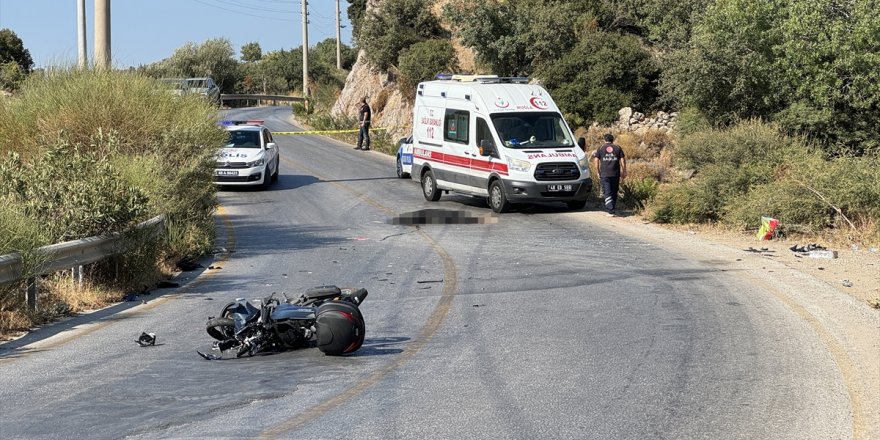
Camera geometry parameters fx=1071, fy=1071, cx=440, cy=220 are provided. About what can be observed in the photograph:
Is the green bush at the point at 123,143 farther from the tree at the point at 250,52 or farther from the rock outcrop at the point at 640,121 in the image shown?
the tree at the point at 250,52

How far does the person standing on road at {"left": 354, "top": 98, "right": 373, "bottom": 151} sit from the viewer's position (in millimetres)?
39250

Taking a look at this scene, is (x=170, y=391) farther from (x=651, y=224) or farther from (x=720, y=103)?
(x=720, y=103)

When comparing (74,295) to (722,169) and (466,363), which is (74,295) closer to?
(466,363)

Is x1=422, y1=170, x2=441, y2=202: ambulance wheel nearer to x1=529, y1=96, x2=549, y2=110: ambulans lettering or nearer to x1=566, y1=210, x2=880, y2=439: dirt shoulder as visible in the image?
x1=529, y1=96, x2=549, y2=110: ambulans lettering

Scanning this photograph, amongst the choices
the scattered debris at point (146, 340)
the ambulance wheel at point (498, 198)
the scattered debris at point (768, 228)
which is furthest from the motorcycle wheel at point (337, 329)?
the ambulance wheel at point (498, 198)

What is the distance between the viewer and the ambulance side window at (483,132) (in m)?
22.7

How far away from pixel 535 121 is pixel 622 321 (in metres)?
12.8

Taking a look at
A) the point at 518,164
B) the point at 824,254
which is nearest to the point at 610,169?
the point at 518,164

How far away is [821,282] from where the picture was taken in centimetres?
1362

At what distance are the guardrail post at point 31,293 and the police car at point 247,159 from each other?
50.6ft

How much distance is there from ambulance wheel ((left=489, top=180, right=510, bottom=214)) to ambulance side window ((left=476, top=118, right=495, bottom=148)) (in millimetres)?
876

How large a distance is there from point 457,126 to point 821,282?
11404 millimetres

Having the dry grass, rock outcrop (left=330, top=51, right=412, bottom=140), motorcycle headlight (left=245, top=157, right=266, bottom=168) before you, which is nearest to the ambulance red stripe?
motorcycle headlight (left=245, top=157, right=266, bottom=168)

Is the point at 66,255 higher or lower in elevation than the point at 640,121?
lower
